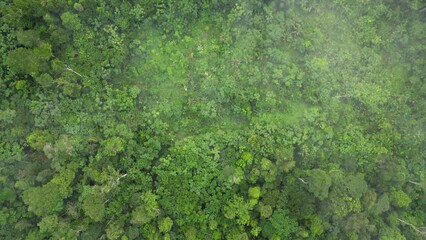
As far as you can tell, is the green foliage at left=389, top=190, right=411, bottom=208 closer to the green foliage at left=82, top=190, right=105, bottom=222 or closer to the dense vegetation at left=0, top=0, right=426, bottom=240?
the dense vegetation at left=0, top=0, right=426, bottom=240

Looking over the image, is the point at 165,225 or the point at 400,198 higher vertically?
the point at 400,198

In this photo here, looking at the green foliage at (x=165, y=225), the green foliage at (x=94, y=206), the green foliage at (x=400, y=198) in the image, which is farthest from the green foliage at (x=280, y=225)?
the green foliage at (x=94, y=206)

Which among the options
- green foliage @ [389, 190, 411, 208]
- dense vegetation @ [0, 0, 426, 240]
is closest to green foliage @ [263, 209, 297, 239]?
dense vegetation @ [0, 0, 426, 240]

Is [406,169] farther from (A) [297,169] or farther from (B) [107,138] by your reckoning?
(B) [107,138]

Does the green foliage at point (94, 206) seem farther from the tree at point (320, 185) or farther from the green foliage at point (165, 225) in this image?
the tree at point (320, 185)

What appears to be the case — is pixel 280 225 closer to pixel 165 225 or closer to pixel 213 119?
pixel 165 225

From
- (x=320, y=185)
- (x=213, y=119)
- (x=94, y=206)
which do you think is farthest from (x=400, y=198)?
(x=94, y=206)

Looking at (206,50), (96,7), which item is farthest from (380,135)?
(96,7)

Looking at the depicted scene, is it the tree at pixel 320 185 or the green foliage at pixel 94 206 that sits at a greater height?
the tree at pixel 320 185
